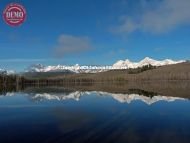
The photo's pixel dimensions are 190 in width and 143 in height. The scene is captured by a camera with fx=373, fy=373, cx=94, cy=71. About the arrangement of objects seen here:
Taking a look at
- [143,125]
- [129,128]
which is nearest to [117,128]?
[129,128]

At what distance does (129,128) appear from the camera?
1080 inches

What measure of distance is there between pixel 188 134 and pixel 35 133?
33.4 feet

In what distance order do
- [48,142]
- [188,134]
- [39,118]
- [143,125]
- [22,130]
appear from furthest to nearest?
[39,118] < [143,125] < [22,130] < [188,134] < [48,142]

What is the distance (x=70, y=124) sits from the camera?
98.9 ft

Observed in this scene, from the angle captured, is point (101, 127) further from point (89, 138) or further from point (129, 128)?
point (89, 138)

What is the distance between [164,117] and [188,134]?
1094 cm

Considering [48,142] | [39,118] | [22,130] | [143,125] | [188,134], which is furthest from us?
[39,118]

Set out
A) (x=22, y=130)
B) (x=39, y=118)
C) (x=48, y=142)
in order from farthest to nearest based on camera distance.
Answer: (x=39, y=118) → (x=22, y=130) → (x=48, y=142)

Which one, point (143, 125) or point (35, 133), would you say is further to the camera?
point (143, 125)

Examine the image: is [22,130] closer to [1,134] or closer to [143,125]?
[1,134]

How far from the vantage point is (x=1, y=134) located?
82.6 feet

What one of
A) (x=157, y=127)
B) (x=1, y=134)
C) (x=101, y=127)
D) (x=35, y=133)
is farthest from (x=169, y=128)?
(x=1, y=134)

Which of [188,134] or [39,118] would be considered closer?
[188,134]

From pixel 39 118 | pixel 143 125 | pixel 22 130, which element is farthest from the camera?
pixel 39 118
